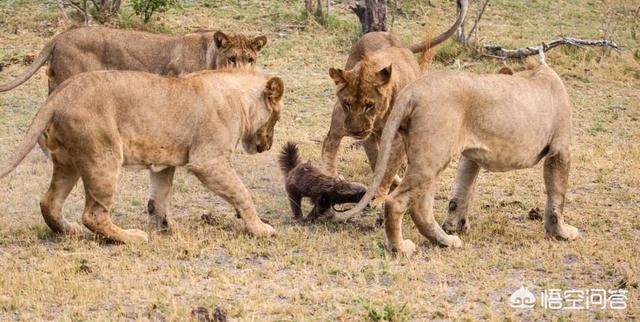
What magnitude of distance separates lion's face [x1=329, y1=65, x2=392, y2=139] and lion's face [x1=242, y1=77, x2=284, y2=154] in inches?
16.8

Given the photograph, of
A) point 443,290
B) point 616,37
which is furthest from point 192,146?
point 616,37

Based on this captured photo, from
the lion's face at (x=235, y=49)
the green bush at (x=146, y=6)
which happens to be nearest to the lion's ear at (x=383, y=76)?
the lion's face at (x=235, y=49)

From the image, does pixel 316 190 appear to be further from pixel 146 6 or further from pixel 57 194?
pixel 146 6

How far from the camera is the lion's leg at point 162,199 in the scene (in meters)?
7.66

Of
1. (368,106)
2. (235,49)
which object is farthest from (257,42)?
(368,106)

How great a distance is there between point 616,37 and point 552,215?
987 cm

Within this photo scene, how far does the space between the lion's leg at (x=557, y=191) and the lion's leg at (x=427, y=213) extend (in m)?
0.78

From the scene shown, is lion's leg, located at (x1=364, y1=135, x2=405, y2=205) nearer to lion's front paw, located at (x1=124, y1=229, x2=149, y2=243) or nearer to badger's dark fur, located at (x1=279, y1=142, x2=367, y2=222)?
badger's dark fur, located at (x1=279, y1=142, x2=367, y2=222)

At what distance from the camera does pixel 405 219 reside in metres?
8.09

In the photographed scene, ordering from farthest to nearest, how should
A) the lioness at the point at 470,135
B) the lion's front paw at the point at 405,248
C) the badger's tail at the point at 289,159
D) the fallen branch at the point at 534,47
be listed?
1. the fallen branch at the point at 534,47
2. the badger's tail at the point at 289,159
3. the lion's front paw at the point at 405,248
4. the lioness at the point at 470,135

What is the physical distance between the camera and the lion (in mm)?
7637

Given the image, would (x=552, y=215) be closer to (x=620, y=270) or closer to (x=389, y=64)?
(x=620, y=270)

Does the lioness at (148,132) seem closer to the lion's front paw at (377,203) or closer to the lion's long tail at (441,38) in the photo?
the lion's front paw at (377,203)

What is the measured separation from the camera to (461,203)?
769 cm
